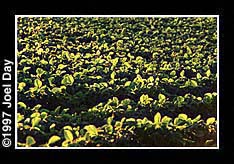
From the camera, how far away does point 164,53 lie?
233 cm

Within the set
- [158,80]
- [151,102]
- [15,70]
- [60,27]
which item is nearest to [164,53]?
[158,80]

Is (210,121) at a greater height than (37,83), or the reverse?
(37,83)

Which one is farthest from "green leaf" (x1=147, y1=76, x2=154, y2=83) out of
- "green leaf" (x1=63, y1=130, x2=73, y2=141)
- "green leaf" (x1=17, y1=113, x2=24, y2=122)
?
"green leaf" (x1=17, y1=113, x2=24, y2=122)

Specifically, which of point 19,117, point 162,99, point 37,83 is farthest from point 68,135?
point 162,99

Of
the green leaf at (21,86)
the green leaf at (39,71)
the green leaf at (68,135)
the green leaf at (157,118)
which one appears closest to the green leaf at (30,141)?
the green leaf at (68,135)

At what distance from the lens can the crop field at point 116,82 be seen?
193 centimetres

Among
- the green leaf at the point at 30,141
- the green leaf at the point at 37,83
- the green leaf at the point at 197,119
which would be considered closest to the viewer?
the green leaf at the point at 30,141

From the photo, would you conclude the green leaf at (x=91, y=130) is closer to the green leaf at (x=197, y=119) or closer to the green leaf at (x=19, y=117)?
the green leaf at (x=19, y=117)

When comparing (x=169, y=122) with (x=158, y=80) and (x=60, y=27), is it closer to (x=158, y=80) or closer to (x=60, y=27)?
(x=158, y=80)

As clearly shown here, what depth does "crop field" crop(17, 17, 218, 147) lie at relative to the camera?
193 cm

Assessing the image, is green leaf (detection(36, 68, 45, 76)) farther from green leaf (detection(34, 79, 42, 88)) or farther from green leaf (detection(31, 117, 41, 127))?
green leaf (detection(31, 117, 41, 127))

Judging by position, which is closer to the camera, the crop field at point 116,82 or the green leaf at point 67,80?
the crop field at point 116,82

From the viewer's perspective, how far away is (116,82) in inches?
85.0

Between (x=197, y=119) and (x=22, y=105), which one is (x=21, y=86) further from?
(x=197, y=119)
